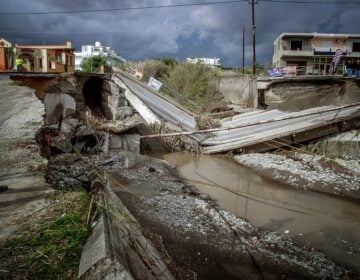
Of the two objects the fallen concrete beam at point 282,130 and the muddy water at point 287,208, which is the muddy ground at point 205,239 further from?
the fallen concrete beam at point 282,130

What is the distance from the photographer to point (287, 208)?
701cm

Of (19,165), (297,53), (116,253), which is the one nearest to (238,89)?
(19,165)

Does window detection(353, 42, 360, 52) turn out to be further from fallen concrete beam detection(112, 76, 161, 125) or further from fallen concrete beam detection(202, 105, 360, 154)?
fallen concrete beam detection(112, 76, 161, 125)

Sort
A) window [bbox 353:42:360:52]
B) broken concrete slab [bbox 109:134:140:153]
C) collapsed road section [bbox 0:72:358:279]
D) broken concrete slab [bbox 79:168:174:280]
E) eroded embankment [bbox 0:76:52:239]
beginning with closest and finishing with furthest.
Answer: broken concrete slab [bbox 79:168:174:280] < collapsed road section [bbox 0:72:358:279] < eroded embankment [bbox 0:76:52:239] < broken concrete slab [bbox 109:134:140:153] < window [bbox 353:42:360:52]

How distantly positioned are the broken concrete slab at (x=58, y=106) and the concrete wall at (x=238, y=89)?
10254mm

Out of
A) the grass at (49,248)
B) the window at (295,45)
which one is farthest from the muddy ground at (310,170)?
the window at (295,45)

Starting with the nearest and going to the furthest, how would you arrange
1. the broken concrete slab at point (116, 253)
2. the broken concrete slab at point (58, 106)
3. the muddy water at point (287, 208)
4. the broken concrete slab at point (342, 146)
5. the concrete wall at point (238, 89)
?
the broken concrete slab at point (116, 253) < the muddy water at point (287, 208) < the broken concrete slab at point (342, 146) < the broken concrete slab at point (58, 106) < the concrete wall at point (238, 89)

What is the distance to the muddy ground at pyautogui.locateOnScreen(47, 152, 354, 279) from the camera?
4383 mm

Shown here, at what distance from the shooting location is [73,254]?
2809 millimetres

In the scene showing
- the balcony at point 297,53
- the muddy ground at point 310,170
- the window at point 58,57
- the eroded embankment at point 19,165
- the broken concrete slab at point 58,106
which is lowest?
the muddy ground at point 310,170

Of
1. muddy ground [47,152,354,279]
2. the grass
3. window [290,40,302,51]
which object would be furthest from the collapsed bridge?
window [290,40,302,51]

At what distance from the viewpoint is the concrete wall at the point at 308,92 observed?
51.1ft

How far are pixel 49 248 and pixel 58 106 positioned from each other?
1031cm

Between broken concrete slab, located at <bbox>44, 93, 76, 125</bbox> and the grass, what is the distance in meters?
9.01
